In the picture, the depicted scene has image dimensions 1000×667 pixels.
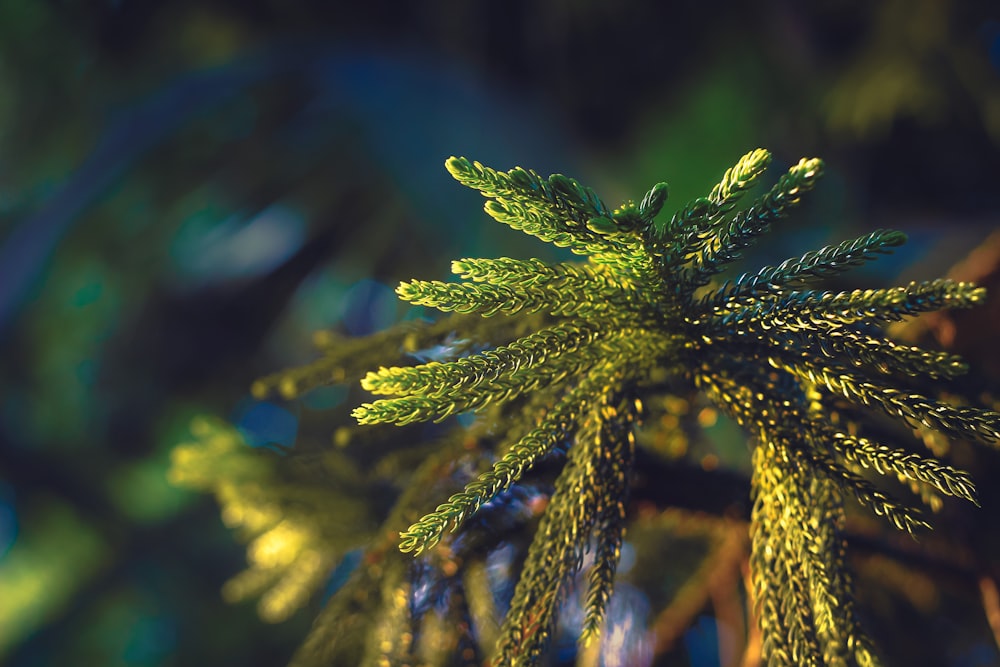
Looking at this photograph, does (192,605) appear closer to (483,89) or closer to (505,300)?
(483,89)

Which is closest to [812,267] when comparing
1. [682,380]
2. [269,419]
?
[682,380]

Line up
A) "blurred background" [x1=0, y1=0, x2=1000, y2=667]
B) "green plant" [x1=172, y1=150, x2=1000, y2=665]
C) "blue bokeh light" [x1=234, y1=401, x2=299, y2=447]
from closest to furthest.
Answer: "green plant" [x1=172, y1=150, x2=1000, y2=665]
"blue bokeh light" [x1=234, y1=401, x2=299, y2=447]
"blurred background" [x1=0, y1=0, x2=1000, y2=667]

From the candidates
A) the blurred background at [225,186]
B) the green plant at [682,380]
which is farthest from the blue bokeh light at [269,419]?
the green plant at [682,380]

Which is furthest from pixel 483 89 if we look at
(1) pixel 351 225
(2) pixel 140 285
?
(2) pixel 140 285

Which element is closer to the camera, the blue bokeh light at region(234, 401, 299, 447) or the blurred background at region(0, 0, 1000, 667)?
the blue bokeh light at region(234, 401, 299, 447)

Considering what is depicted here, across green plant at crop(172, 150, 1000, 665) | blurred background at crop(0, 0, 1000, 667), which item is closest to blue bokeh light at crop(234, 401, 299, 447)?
blurred background at crop(0, 0, 1000, 667)

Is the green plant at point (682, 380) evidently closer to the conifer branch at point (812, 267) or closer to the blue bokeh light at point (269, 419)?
the conifer branch at point (812, 267)

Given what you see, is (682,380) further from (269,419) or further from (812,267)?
(269,419)

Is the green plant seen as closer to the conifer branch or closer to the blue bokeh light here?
the conifer branch
